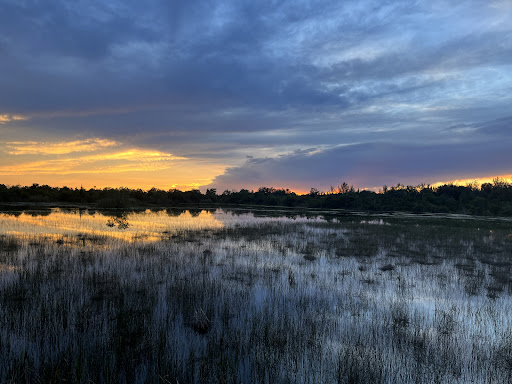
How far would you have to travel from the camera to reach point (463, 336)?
7258 mm

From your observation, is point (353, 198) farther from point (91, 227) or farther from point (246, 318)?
point (246, 318)

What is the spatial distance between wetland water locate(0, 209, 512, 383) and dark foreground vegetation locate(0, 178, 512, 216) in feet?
181

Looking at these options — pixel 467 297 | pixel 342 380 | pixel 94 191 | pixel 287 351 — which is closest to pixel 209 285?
pixel 287 351

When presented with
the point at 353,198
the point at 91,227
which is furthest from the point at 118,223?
the point at 353,198

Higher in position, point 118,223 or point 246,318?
point 118,223

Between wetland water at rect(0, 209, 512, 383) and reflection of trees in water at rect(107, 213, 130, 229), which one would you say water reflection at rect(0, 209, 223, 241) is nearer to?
reflection of trees in water at rect(107, 213, 130, 229)

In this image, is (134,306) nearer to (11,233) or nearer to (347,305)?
(347,305)

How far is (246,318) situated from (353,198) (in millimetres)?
87063

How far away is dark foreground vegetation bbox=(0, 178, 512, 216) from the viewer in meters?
68.3

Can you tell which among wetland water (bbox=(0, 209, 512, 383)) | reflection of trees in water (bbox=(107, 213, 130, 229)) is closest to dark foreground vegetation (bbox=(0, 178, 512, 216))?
reflection of trees in water (bbox=(107, 213, 130, 229))

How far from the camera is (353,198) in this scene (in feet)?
291

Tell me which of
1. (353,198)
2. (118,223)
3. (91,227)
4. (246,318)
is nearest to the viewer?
(246,318)

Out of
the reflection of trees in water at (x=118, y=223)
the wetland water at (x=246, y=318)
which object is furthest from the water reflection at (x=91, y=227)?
the wetland water at (x=246, y=318)

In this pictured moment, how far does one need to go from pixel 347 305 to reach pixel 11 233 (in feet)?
80.7
